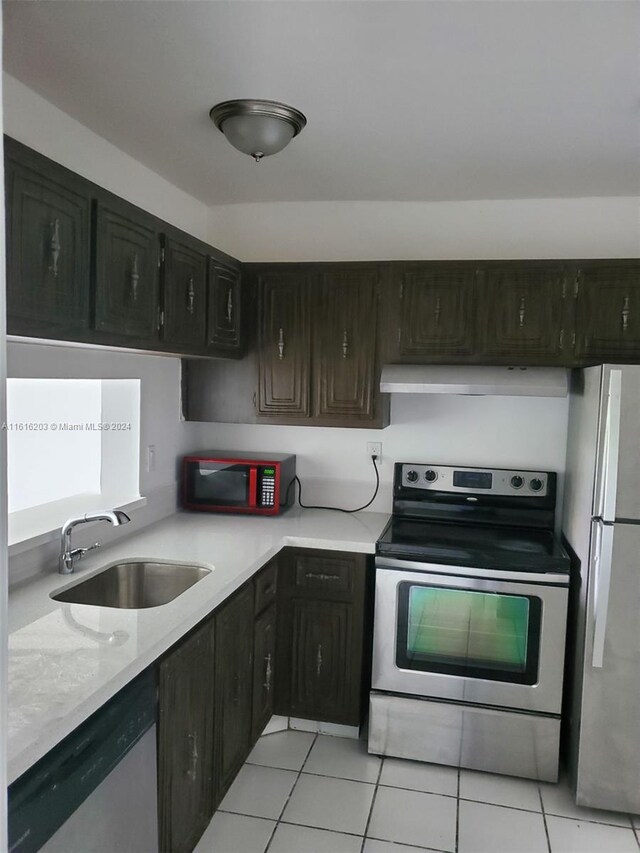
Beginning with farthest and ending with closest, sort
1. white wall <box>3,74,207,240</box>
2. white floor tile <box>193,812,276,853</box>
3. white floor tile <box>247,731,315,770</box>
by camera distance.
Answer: white floor tile <box>247,731,315,770</box>
white floor tile <box>193,812,276,853</box>
white wall <box>3,74,207,240</box>

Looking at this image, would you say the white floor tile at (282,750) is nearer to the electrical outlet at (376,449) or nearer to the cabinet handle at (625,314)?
the electrical outlet at (376,449)

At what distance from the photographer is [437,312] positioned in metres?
3.00

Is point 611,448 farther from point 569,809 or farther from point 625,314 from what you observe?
point 569,809

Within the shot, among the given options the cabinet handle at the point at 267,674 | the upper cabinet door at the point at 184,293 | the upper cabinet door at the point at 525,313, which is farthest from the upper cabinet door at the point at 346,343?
the cabinet handle at the point at 267,674

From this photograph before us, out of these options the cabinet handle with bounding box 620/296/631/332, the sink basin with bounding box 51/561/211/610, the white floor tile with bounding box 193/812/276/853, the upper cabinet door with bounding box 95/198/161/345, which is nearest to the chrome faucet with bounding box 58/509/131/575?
the sink basin with bounding box 51/561/211/610

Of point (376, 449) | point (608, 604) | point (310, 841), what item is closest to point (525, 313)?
point (376, 449)

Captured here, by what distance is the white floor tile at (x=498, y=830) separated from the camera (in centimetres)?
233

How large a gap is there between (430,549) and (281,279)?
4.56 feet

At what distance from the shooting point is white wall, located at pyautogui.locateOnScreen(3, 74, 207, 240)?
2.06 metres

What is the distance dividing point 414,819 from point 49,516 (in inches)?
68.1

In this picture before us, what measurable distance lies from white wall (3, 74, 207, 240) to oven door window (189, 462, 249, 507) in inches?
45.8

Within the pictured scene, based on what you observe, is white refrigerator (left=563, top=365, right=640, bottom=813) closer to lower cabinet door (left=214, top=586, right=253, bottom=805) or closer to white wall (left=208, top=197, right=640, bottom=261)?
white wall (left=208, top=197, right=640, bottom=261)

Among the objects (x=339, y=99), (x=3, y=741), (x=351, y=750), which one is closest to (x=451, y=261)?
(x=339, y=99)

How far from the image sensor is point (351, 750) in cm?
290
